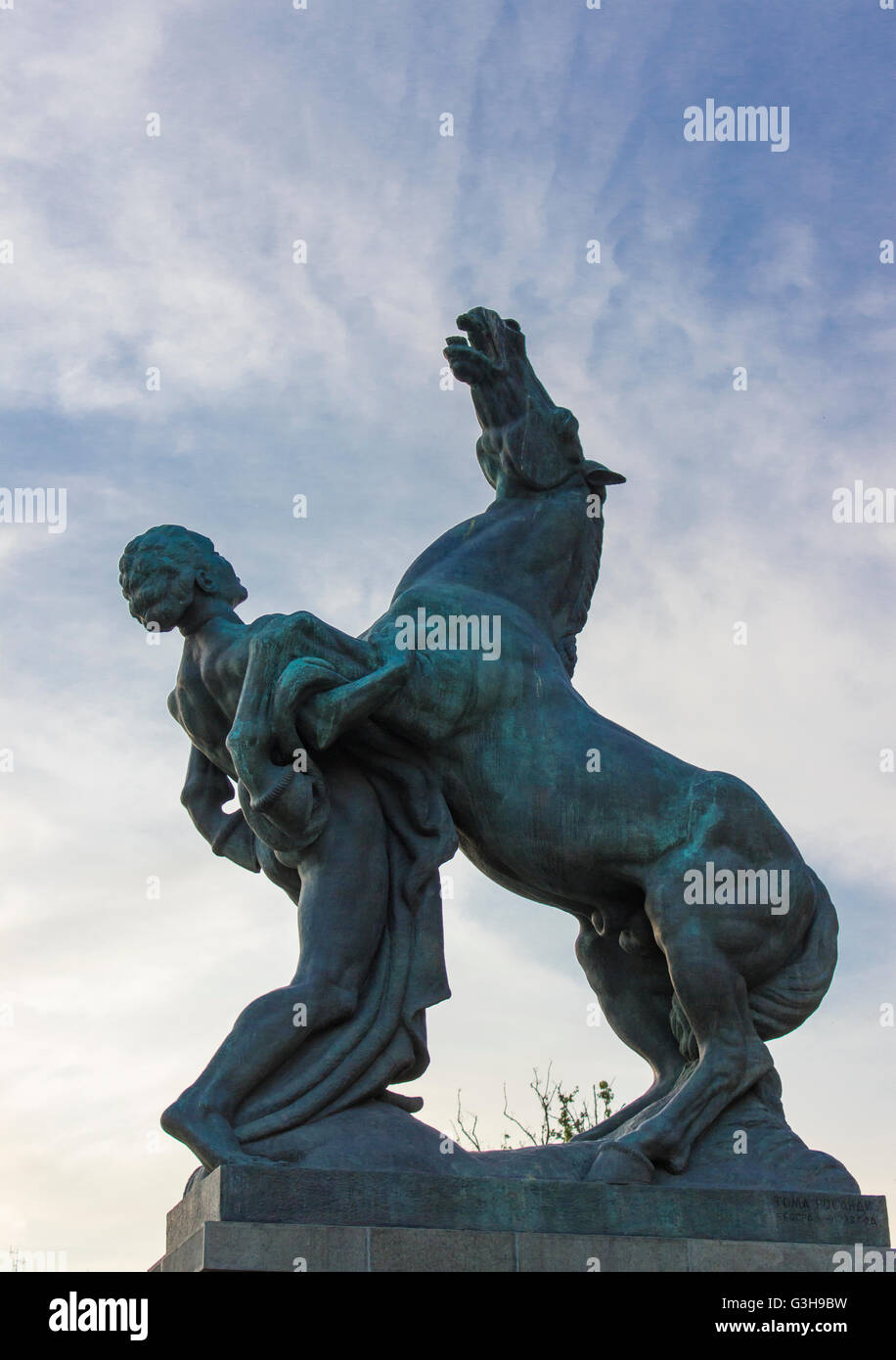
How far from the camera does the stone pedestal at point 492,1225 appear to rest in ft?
19.8

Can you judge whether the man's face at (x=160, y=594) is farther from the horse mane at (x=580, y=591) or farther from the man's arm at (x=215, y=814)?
the horse mane at (x=580, y=591)

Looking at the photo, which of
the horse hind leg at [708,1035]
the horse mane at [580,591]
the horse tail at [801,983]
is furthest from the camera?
the horse mane at [580,591]

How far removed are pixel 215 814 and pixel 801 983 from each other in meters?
2.72

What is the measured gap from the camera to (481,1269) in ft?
20.1

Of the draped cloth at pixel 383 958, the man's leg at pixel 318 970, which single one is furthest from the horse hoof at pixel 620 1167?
the man's leg at pixel 318 970

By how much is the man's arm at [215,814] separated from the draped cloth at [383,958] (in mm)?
669

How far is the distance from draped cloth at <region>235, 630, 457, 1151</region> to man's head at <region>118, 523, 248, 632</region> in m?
0.64

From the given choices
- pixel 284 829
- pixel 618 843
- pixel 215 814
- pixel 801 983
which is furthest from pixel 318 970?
pixel 801 983

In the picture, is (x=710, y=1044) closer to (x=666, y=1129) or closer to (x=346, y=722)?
(x=666, y=1129)

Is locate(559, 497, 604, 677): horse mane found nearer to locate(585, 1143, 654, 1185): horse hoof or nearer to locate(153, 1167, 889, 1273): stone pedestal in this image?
locate(585, 1143, 654, 1185): horse hoof

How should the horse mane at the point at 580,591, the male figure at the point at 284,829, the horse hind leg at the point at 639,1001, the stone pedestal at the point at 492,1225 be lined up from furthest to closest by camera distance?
the horse mane at the point at 580,591 → the horse hind leg at the point at 639,1001 → the male figure at the point at 284,829 → the stone pedestal at the point at 492,1225

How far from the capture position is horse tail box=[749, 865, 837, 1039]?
736 cm

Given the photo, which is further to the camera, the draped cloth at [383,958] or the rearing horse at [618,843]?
the rearing horse at [618,843]

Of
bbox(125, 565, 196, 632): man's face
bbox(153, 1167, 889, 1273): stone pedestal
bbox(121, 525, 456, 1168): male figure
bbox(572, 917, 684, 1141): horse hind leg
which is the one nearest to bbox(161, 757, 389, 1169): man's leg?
bbox(121, 525, 456, 1168): male figure
